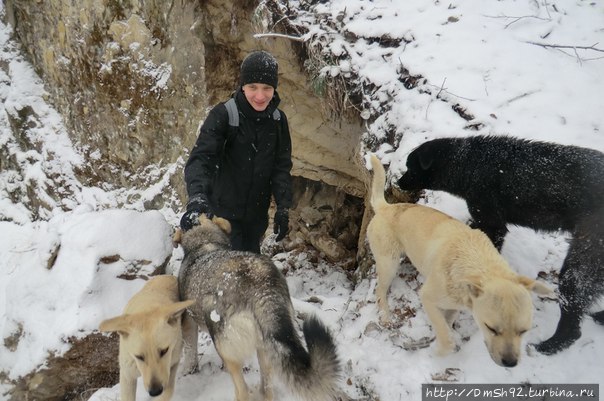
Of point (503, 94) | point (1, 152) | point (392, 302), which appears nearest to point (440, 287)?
point (392, 302)

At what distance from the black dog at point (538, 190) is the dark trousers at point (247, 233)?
1796 mm

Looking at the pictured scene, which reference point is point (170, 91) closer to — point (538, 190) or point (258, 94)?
point (258, 94)

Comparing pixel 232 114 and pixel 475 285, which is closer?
pixel 475 285

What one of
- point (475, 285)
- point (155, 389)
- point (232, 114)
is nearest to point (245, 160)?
point (232, 114)

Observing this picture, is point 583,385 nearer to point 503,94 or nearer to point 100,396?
point 503,94

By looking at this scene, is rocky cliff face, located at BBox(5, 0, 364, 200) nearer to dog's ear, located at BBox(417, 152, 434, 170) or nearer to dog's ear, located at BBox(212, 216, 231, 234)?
dog's ear, located at BBox(417, 152, 434, 170)

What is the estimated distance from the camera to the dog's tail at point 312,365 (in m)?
2.45

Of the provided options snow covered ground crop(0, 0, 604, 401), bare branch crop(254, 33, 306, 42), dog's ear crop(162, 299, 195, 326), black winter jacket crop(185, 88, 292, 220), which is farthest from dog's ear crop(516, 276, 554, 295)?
bare branch crop(254, 33, 306, 42)

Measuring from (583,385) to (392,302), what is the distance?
5.34 feet

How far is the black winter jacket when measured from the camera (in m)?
3.97

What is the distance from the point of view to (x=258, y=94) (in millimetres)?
3998

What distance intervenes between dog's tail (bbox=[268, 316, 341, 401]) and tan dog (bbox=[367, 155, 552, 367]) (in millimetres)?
1072

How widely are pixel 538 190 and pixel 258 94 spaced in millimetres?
2796

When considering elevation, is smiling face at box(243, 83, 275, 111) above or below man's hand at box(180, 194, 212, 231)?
above
